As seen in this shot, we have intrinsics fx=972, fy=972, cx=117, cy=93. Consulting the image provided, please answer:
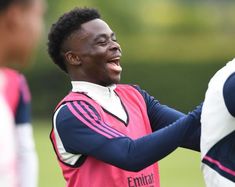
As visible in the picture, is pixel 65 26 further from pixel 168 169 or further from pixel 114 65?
pixel 168 169

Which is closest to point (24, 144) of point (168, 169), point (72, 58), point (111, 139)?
point (111, 139)

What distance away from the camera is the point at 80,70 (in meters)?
5.34

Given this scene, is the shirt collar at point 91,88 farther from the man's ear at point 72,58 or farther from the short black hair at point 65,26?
the short black hair at point 65,26

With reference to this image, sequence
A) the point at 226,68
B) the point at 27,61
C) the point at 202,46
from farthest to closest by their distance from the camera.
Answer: the point at 202,46
the point at 226,68
the point at 27,61

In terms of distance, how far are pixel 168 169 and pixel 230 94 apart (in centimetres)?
1338

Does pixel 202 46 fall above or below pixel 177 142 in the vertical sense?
below

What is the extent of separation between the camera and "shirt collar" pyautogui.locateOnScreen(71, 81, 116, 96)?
523 cm

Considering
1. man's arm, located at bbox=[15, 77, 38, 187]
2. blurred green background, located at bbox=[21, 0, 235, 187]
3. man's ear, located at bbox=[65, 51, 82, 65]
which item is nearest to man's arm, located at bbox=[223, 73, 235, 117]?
man's arm, located at bbox=[15, 77, 38, 187]

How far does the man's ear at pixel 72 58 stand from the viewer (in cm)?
531

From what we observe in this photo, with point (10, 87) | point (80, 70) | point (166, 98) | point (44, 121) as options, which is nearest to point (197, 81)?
point (166, 98)

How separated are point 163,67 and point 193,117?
938 inches

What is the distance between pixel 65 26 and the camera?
5309mm

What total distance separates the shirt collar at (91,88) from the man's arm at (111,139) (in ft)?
0.35

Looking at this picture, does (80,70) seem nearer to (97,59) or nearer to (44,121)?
(97,59)
